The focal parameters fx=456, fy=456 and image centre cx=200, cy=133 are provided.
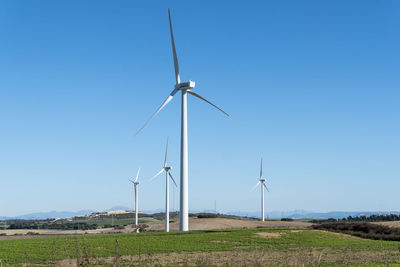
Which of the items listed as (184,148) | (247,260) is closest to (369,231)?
(184,148)

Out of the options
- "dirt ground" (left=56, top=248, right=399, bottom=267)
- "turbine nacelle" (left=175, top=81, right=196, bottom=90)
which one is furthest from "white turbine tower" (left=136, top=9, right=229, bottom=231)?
"dirt ground" (left=56, top=248, right=399, bottom=267)

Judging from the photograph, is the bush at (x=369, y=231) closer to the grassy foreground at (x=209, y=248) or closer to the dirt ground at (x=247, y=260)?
the grassy foreground at (x=209, y=248)

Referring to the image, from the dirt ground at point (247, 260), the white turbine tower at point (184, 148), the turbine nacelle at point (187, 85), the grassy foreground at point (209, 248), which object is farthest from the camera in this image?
the turbine nacelle at point (187, 85)

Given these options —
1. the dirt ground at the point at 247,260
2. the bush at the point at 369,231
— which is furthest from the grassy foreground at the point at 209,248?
the bush at the point at 369,231

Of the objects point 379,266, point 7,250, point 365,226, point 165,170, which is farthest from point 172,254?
point 165,170

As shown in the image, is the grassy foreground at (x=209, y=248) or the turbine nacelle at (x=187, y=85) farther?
the turbine nacelle at (x=187, y=85)

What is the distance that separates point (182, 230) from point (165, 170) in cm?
3338

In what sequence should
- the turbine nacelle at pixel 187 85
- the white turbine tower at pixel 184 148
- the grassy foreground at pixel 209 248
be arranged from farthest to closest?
1. the turbine nacelle at pixel 187 85
2. the white turbine tower at pixel 184 148
3. the grassy foreground at pixel 209 248

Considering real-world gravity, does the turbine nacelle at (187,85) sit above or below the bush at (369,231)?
above

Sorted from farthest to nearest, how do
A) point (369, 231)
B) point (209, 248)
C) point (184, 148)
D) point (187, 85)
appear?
1. point (369, 231)
2. point (187, 85)
3. point (184, 148)
4. point (209, 248)

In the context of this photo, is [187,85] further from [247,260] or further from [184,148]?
[247,260]

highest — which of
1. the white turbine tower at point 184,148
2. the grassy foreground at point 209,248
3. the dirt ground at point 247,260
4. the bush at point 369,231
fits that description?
the white turbine tower at point 184,148

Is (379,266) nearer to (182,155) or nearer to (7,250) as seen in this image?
(7,250)

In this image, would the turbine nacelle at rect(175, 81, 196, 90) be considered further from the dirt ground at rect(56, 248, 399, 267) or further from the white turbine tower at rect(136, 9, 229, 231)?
the dirt ground at rect(56, 248, 399, 267)
